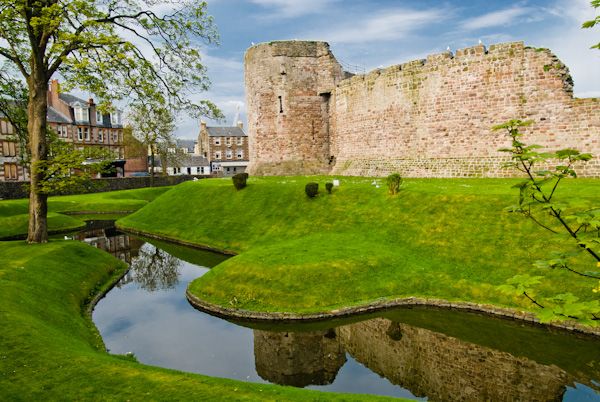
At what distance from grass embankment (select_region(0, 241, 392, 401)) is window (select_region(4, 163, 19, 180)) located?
5073 centimetres

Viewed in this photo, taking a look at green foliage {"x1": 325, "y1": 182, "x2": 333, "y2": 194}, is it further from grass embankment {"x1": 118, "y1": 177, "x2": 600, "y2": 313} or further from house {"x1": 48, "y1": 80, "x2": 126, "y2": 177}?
house {"x1": 48, "y1": 80, "x2": 126, "y2": 177}

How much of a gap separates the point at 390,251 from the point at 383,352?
7.69m

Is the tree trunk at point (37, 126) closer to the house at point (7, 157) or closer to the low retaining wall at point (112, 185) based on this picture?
the low retaining wall at point (112, 185)

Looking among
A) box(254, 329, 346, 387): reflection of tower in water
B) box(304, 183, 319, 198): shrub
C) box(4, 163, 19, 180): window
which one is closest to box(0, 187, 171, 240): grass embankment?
box(4, 163, 19, 180): window

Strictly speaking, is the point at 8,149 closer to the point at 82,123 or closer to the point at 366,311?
the point at 82,123

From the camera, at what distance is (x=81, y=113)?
79062mm

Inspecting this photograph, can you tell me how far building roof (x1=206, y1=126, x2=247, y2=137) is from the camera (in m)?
112

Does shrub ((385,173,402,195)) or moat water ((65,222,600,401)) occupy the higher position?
shrub ((385,173,402,195))

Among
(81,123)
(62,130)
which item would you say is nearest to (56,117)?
(62,130)

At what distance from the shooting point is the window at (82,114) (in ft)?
258

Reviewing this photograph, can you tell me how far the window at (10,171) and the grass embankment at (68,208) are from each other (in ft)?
31.8

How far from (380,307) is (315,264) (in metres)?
3.59

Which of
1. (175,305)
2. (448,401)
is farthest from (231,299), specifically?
(448,401)

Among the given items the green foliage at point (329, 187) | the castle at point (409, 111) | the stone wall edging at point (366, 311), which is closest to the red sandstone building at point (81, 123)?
the castle at point (409, 111)
